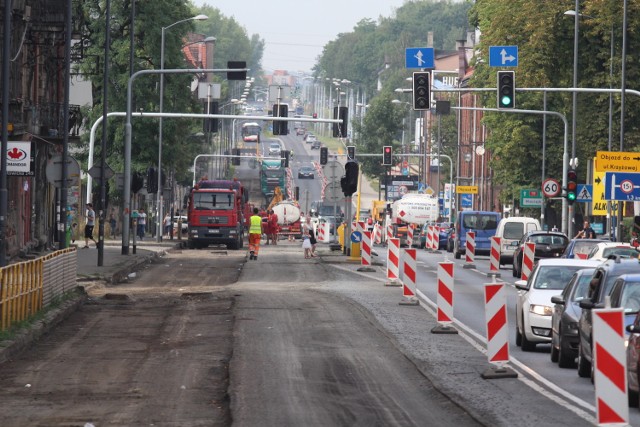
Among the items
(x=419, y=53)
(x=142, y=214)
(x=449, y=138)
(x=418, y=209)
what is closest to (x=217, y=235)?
(x=142, y=214)

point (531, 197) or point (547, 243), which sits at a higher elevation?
point (531, 197)

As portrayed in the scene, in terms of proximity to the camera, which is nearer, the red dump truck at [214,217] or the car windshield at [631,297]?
the car windshield at [631,297]

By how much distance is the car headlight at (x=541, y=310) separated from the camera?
22.0m

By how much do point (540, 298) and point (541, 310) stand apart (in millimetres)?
449

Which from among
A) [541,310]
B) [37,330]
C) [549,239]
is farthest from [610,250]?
[37,330]

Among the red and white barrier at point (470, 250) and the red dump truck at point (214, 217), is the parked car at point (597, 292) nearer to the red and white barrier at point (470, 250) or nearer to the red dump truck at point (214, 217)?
the red and white barrier at point (470, 250)

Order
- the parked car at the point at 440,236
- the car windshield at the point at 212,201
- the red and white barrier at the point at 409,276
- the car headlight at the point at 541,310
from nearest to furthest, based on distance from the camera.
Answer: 1. the car headlight at the point at 541,310
2. the red and white barrier at the point at 409,276
3. the car windshield at the point at 212,201
4. the parked car at the point at 440,236

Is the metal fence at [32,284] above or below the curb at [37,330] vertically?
above

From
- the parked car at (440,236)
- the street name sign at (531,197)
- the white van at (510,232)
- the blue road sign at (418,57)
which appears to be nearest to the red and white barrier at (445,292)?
the blue road sign at (418,57)

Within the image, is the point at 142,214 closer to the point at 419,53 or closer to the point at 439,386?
the point at 419,53

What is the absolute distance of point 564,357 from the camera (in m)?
19.9

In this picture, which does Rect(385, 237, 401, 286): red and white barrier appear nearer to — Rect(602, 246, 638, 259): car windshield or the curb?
Rect(602, 246, 638, 259): car windshield

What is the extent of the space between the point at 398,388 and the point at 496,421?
105 inches

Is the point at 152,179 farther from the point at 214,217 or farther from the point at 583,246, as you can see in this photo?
the point at 583,246
